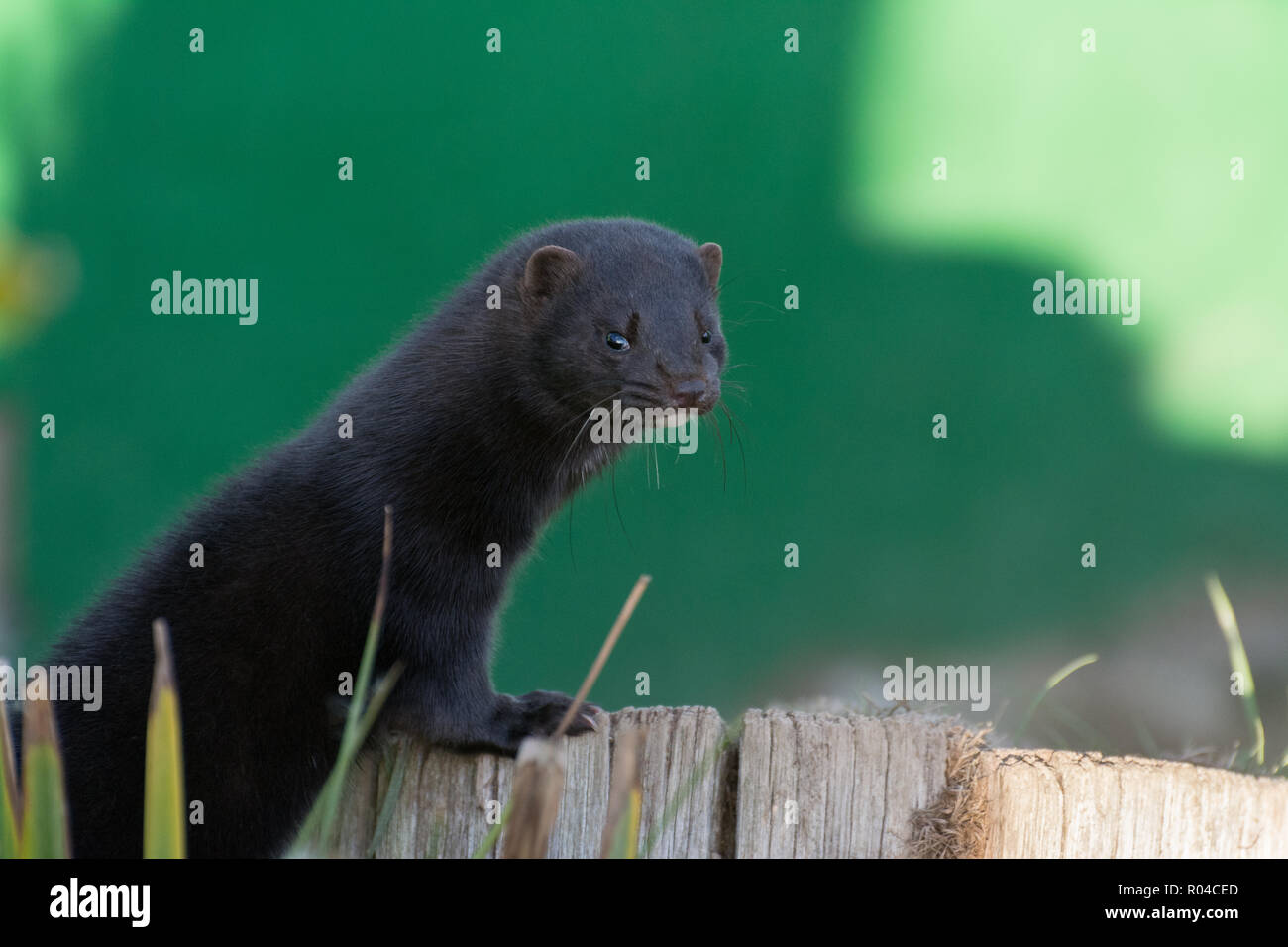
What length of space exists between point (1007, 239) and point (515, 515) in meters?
3.98

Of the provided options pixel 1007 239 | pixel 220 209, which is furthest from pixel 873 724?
pixel 220 209

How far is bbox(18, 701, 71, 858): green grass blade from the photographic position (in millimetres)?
2014

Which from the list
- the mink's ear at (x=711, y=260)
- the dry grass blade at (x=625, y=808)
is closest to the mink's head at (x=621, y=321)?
the mink's ear at (x=711, y=260)

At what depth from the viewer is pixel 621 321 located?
4.38m

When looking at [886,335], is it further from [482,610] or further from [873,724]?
[873,724]

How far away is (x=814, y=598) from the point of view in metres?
7.42

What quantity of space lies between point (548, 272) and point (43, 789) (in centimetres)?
280

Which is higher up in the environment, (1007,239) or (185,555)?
(1007,239)

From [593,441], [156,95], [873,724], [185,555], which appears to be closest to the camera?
[873,724]

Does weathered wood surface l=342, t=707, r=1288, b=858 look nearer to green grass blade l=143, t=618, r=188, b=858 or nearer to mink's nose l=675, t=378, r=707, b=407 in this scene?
mink's nose l=675, t=378, r=707, b=407

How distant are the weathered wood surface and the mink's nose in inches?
42.0
